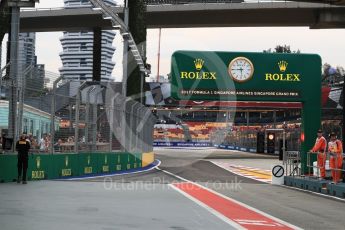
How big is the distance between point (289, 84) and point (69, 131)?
351 inches

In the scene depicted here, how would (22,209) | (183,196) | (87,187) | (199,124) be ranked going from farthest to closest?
1. (199,124)
2. (87,187)
3. (183,196)
4. (22,209)

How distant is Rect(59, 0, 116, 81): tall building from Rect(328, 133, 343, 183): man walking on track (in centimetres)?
5506

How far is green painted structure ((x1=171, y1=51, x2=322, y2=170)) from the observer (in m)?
22.4

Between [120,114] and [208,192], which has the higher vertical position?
[120,114]

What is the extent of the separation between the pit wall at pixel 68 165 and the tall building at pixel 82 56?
44843mm

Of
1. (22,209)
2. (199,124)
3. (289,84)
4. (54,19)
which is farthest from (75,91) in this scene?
(199,124)

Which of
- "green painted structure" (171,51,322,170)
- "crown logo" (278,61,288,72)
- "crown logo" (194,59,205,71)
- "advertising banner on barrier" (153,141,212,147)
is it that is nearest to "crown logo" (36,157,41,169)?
"green painted structure" (171,51,322,170)

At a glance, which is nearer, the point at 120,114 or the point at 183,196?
the point at 183,196

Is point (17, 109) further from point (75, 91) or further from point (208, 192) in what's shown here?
point (208, 192)

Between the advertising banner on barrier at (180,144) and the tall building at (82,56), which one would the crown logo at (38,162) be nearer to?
the tall building at (82,56)

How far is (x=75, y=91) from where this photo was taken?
20.1 m

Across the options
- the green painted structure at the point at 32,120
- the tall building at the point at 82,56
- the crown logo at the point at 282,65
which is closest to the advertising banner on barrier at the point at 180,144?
the tall building at the point at 82,56

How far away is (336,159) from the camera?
1670cm

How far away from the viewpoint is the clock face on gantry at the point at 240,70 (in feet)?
73.7
